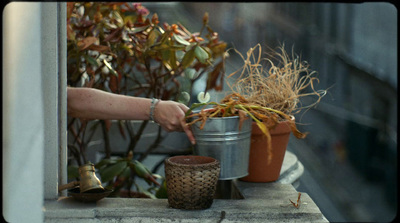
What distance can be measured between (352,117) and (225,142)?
4951mm

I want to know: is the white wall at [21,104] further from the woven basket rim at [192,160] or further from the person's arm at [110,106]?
the person's arm at [110,106]

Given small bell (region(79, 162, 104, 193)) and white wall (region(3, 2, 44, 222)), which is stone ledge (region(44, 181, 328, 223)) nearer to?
small bell (region(79, 162, 104, 193))

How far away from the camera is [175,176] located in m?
1.80

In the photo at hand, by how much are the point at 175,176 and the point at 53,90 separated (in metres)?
0.54

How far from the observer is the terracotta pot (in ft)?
7.11

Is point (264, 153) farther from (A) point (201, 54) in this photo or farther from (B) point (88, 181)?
(B) point (88, 181)

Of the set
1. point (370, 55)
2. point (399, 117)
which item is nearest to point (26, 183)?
point (399, 117)

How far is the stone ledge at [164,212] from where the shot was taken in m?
1.81

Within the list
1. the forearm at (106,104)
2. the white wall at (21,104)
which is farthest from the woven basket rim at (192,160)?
the white wall at (21,104)

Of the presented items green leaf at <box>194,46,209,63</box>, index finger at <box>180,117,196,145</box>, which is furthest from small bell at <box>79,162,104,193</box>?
green leaf at <box>194,46,209,63</box>

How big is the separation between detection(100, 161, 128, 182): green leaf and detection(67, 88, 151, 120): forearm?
53 cm

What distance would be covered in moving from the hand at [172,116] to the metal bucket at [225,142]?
0.16ft

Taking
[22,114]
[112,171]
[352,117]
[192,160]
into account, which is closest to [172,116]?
[192,160]

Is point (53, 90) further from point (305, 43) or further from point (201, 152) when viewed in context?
point (305, 43)
